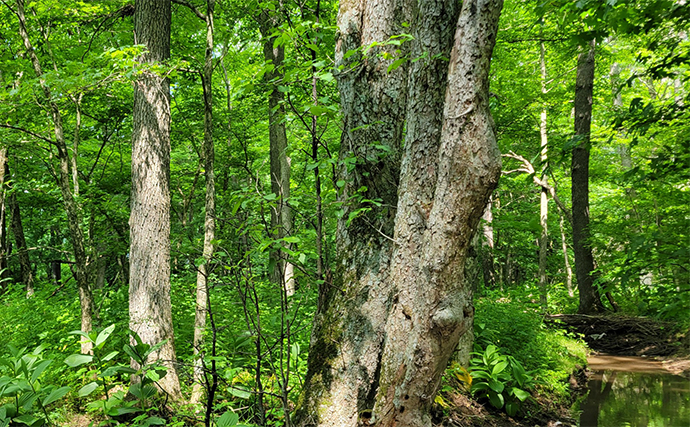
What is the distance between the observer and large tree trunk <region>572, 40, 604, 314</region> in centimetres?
868

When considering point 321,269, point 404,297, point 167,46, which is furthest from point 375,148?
point 167,46

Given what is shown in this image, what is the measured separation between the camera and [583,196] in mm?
8945

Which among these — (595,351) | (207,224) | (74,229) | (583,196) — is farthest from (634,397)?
(74,229)

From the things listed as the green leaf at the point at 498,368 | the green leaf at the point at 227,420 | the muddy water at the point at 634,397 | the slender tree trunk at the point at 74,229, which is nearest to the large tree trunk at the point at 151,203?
the slender tree trunk at the point at 74,229

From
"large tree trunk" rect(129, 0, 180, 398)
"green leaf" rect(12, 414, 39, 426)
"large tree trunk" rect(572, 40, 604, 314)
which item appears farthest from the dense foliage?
"large tree trunk" rect(572, 40, 604, 314)

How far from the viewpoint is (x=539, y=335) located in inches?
219

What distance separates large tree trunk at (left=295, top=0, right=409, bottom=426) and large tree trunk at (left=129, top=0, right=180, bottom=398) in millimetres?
2483

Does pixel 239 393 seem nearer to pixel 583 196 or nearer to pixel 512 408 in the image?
pixel 512 408

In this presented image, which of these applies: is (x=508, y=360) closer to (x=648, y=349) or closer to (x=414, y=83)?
(x=414, y=83)

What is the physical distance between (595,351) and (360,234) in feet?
22.9

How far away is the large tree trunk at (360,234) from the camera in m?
2.59

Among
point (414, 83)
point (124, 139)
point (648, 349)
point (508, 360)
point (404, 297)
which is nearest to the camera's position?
point (404, 297)

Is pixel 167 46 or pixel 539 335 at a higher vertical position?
pixel 167 46

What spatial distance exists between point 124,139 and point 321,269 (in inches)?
345
